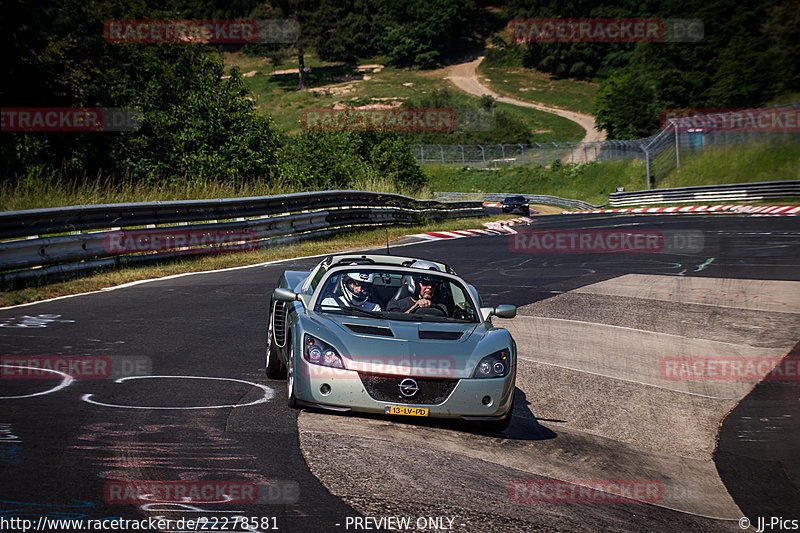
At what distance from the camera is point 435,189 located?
232 ft

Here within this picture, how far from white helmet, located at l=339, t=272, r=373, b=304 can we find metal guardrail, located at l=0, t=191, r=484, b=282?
7.02 meters

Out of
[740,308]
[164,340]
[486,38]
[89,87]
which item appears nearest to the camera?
[164,340]

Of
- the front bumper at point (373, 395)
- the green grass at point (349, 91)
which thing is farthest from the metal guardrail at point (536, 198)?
the front bumper at point (373, 395)

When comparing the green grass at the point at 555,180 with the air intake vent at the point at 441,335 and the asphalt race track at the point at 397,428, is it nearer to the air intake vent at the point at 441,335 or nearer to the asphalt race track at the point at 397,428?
the asphalt race track at the point at 397,428

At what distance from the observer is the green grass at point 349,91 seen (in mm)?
94688

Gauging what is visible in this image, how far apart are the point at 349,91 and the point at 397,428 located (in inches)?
4310

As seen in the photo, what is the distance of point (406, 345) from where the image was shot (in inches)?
263

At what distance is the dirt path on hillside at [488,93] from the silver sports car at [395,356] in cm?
7944

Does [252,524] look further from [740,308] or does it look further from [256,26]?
[256,26]

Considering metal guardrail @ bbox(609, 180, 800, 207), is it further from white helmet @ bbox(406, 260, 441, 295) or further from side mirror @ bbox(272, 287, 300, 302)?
side mirror @ bbox(272, 287, 300, 302)

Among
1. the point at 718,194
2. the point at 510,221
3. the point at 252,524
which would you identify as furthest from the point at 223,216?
the point at 718,194

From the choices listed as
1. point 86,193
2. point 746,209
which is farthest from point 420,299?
point 746,209

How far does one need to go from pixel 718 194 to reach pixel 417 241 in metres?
25.3

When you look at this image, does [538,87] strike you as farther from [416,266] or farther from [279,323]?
[279,323]
